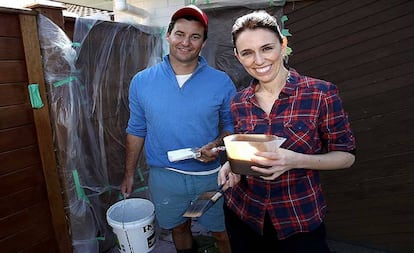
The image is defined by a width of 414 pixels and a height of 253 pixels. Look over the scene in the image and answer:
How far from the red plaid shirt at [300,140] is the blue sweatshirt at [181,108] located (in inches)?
32.3

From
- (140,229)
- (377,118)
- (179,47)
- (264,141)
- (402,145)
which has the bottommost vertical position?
(140,229)

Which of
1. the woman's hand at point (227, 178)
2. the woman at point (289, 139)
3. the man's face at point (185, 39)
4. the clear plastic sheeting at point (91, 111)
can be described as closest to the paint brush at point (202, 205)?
the woman's hand at point (227, 178)

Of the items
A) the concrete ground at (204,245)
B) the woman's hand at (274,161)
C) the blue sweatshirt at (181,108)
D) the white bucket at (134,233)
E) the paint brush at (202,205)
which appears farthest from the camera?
the concrete ground at (204,245)

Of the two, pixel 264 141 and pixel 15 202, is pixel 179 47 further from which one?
pixel 15 202

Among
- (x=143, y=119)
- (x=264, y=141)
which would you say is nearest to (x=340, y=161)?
(x=264, y=141)

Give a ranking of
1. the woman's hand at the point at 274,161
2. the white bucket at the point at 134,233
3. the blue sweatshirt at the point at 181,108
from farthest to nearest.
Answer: the white bucket at the point at 134,233 → the blue sweatshirt at the point at 181,108 → the woman's hand at the point at 274,161

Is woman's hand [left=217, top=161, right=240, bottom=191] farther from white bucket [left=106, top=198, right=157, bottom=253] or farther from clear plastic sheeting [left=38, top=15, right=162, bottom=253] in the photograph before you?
clear plastic sheeting [left=38, top=15, right=162, bottom=253]

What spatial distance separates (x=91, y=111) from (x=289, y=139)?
202 centimetres

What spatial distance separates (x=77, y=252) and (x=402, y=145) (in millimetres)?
2971

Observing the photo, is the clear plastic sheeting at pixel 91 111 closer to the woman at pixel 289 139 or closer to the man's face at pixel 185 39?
the man's face at pixel 185 39

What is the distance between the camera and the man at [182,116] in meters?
2.19

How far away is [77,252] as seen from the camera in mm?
2609

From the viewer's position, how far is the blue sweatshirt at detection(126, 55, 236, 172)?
7.19 ft

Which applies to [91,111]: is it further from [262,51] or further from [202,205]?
[262,51]
